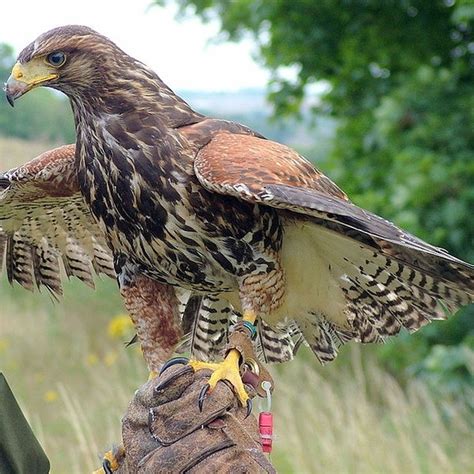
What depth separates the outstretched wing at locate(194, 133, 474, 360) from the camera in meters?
3.17

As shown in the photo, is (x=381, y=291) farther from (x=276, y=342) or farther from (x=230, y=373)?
(x=230, y=373)

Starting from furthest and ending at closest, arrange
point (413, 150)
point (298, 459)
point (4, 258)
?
1. point (413, 150)
2. point (298, 459)
3. point (4, 258)

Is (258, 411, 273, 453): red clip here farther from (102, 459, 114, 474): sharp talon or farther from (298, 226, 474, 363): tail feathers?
(298, 226, 474, 363): tail feathers

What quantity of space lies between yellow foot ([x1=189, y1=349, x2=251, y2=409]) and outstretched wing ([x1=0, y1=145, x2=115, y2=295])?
3.82ft

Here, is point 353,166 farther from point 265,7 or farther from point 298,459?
point 298,459

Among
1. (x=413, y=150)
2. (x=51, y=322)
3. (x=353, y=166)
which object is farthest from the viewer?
(x=51, y=322)

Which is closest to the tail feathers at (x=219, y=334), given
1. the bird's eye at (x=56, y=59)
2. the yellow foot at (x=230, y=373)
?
the yellow foot at (x=230, y=373)

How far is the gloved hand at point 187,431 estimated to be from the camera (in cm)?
281

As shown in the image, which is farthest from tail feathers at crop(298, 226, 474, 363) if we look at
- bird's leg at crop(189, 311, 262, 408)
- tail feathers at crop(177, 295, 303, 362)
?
bird's leg at crop(189, 311, 262, 408)

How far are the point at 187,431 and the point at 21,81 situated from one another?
52.7 inches

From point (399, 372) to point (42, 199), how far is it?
5338 millimetres


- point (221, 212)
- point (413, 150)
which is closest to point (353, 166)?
point (413, 150)

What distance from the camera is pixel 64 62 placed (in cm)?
347

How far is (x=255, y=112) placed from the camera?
46.4 feet
